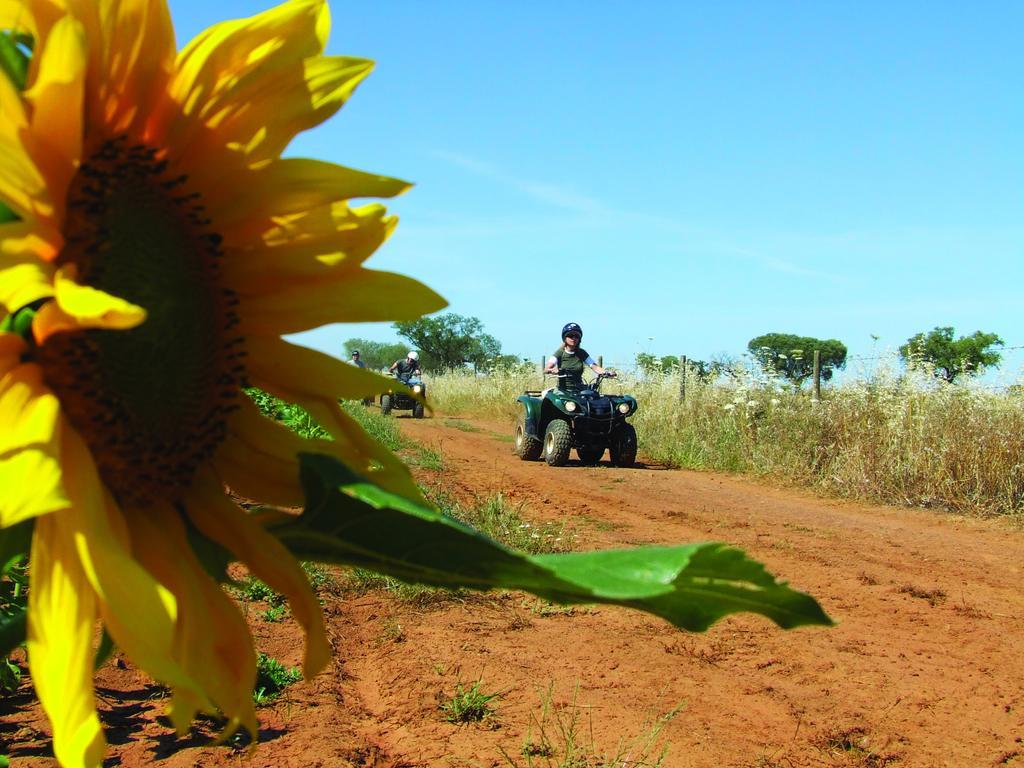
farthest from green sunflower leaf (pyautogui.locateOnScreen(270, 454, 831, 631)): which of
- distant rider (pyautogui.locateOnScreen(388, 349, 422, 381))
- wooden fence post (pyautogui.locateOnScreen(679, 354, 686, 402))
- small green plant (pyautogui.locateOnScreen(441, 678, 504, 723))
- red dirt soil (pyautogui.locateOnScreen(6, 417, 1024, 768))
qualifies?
distant rider (pyautogui.locateOnScreen(388, 349, 422, 381))

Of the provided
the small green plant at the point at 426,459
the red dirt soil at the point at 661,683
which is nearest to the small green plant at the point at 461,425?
the small green plant at the point at 426,459

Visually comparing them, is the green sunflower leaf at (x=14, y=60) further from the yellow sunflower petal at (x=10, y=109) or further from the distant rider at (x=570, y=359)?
the distant rider at (x=570, y=359)

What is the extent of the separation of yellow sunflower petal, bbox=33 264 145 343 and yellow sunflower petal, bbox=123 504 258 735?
0.13 m

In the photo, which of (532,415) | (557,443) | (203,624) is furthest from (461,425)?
(203,624)

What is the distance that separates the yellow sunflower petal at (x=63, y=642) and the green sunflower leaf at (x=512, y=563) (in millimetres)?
102

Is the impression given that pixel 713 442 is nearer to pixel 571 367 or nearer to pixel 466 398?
pixel 571 367

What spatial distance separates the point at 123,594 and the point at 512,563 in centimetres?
18

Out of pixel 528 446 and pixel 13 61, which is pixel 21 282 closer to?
pixel 13 61

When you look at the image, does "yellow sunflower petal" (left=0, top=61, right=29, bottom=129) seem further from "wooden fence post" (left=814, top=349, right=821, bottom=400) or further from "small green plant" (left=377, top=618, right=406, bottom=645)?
"wooden fence post" (left=814, top=349, right=821, bottom=400)

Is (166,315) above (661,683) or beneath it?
above

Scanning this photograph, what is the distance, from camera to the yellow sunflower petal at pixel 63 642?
0.46m

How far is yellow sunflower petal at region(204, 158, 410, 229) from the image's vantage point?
625 millimetres

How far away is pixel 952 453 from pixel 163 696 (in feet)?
24.8

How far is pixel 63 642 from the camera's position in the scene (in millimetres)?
471
